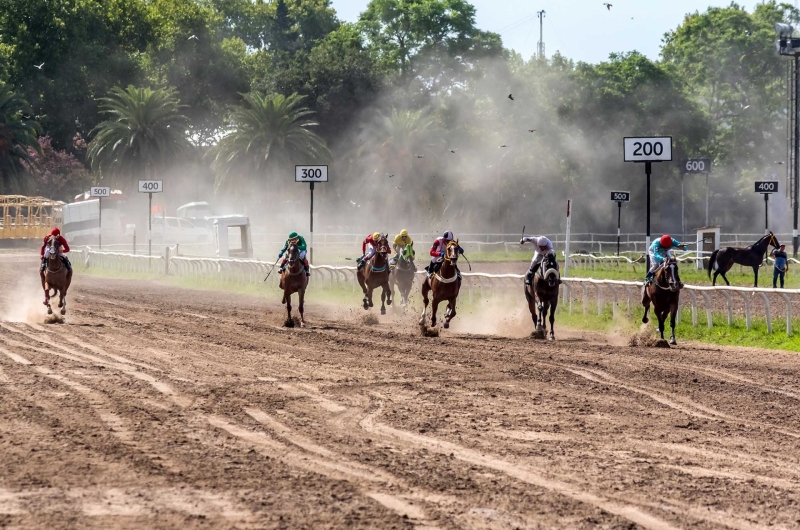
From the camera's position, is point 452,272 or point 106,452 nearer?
point 106,452

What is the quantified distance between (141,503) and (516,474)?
255cm

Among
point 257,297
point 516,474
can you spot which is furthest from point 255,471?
point 257,297

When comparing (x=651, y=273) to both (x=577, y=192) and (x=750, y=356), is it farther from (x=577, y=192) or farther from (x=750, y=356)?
(x=577, y=192)

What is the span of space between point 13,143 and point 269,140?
58.8ft

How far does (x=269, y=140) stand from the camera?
6294 centimetres

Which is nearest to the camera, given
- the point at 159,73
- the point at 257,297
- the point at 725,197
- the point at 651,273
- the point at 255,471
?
the point at 255,471

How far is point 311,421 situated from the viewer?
9.84 metres

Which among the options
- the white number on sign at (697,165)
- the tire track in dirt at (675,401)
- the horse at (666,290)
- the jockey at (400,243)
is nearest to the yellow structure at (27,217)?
the white number on sign at (697,165)

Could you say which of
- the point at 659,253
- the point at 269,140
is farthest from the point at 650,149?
the point at 269,140

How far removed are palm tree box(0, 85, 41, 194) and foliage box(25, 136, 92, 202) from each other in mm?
6672

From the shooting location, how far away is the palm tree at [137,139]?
6862 cm

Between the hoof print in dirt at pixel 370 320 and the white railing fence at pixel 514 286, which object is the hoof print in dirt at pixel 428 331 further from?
the white railing fence at pixel 514 286

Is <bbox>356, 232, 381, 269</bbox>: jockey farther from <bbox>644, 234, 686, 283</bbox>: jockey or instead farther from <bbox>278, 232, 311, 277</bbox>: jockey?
<bbox>644, 234, 686, 283</bbox>: jockey

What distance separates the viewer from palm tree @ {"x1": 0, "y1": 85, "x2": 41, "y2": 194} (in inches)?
2702
